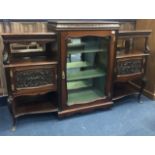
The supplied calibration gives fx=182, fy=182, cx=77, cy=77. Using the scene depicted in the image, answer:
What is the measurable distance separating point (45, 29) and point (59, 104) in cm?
83

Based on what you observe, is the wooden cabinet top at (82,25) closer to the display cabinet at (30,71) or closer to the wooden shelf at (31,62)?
the display cabinet at (30,71)

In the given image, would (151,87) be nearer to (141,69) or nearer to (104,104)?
(141,69)

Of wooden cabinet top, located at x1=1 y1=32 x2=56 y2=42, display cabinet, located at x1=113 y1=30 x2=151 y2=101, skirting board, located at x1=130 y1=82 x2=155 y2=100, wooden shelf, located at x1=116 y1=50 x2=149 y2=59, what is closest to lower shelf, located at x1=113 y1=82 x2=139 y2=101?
display cabinet, located at x1=113 y1=30 x2=151 y2=101

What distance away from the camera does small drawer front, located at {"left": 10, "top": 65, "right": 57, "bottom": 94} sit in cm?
159

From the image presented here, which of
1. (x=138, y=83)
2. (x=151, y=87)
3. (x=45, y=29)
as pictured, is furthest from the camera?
(x=138, y=83)

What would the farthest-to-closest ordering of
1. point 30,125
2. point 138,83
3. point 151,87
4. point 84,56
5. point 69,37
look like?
point 138,83 → point 151,87 → point 84,56 → point 30,125 → point 69,37

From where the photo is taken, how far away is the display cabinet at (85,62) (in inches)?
66.1

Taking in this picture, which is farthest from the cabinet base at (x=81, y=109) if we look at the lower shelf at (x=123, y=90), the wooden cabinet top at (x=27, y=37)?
the wooden cabinet top at (x=27, y=37)

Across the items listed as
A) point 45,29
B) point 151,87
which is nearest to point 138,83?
point 151,87

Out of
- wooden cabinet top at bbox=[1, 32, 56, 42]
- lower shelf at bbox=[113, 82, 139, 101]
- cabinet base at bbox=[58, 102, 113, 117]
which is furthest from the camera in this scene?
lower shelf at bbox=[113, 82, 139, 101]

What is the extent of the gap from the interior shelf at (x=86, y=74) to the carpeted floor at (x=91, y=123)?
0.42 metres

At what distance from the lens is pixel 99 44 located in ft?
6.75

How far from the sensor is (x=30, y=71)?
162 centimetres

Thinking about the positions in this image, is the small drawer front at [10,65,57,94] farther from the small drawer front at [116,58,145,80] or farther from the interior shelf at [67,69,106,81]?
the small drawer front at [116,58,145,80]
